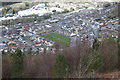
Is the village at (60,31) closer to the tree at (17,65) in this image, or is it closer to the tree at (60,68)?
the tree at (17,65)

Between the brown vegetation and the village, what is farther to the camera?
the village

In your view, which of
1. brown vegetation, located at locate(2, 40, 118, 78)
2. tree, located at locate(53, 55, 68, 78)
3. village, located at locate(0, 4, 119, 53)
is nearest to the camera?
tree, located at locate(53, 55, 68, 78)

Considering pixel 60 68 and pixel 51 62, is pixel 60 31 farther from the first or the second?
pixel 60 68

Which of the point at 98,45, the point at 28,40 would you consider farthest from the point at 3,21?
the point at 98,45

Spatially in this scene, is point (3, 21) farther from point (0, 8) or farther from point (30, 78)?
point (30, 78)

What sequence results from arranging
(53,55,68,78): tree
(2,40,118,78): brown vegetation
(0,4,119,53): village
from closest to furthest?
(53,55,68,78): tree
(2,40,118,78): brown vegetation
(0,4,119,53): village

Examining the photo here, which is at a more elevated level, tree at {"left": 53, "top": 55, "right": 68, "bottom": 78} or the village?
tree at {"left": 53, "top": 55, "right": 68, "bottom": 78}

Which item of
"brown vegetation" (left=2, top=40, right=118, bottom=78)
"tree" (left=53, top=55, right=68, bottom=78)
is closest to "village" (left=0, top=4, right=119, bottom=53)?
"brown vegetation" (left=2, top=40, right=118, bottom=78)

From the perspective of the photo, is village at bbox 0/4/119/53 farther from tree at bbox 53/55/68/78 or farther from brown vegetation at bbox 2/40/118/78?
tree at bbox 53/55/68/78

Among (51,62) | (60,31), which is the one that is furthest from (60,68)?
(60,31)
